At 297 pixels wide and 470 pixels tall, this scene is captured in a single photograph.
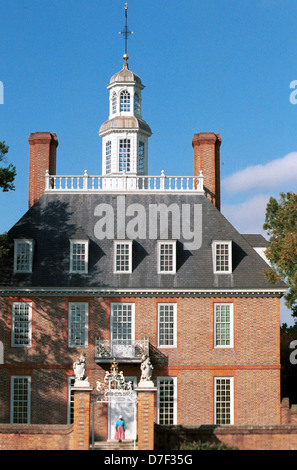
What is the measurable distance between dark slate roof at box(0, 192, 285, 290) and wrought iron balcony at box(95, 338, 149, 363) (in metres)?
2.46

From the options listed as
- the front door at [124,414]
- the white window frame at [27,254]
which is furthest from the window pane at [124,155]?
the front door at [124,414]

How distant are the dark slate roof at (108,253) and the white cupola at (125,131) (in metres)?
4.23

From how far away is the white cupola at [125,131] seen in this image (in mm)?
43312

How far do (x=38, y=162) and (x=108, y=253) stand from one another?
7.14m

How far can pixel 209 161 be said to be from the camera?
41875mm

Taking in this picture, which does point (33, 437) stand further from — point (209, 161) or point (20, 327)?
point (209, 161)

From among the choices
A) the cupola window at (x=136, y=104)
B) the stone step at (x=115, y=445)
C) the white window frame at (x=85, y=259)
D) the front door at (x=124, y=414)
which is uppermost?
the cupola window at (x=136, y=104)

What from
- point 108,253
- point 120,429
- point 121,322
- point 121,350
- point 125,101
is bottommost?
point 120,429

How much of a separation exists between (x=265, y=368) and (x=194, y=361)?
10.1 ft

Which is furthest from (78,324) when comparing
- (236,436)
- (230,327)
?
(236,436)

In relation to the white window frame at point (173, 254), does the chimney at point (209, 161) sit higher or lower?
higher

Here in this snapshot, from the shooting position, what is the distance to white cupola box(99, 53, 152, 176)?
142 feet

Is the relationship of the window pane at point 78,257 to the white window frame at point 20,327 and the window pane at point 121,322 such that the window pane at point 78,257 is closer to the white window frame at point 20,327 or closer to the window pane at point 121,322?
the window pane at point 121,322

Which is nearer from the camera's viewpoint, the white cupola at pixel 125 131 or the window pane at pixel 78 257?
the window pane at pixel 78 257
